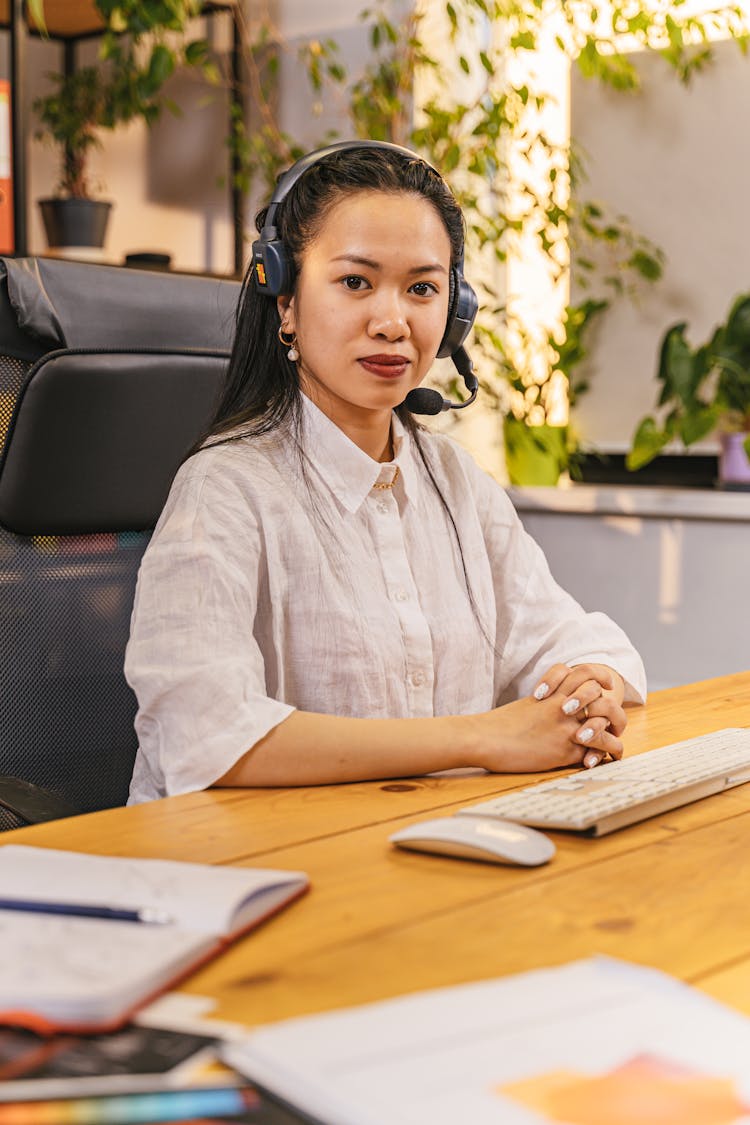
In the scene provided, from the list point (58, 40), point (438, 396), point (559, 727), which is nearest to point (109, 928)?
point (559, 727)

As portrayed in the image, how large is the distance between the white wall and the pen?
2.70 metres

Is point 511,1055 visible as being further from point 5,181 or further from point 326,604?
point 5,181

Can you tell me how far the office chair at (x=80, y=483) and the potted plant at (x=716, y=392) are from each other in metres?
1.76

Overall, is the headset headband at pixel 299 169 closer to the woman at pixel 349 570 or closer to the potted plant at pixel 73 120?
the woman at pixel 349 570

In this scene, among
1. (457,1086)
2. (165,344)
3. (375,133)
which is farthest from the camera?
(375,133)

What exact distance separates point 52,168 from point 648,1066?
3.09 metres

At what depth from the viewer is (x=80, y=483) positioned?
4.49ft

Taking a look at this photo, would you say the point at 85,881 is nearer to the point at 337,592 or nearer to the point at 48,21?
the point at 337,592

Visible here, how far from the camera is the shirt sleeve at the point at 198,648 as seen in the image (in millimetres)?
1086

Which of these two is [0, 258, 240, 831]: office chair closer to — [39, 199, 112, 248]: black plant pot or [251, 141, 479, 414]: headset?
[251, 141, 479, 414]: headset

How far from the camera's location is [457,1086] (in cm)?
51

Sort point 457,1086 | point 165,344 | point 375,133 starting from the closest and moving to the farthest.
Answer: point 457,1086
point 165,344
point 375,133

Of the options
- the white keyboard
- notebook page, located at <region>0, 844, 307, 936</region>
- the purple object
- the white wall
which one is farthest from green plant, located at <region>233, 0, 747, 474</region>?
notebook page, located at <region>0, 844, 307, 936</region>

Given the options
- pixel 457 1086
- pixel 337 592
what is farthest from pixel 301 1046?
pixel 337 592
